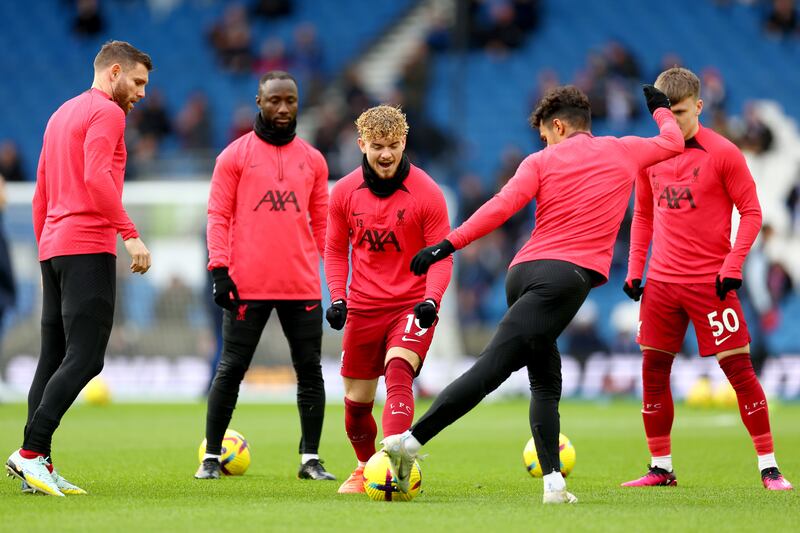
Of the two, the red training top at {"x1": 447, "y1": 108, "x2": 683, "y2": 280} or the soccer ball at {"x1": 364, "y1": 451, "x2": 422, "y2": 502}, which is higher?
the red training top at {"x1": 447, "y1": 108, "x2": 683, "y2": 280}

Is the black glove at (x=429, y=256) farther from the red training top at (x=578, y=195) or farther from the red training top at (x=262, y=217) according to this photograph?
the red training top at (x=262, y=217)

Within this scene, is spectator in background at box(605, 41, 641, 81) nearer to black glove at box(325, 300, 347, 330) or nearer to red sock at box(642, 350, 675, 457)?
red sock at box(642, 350, 675, 457)

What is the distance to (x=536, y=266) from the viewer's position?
22.6 feet

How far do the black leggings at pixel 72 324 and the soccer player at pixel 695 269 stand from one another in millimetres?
3433

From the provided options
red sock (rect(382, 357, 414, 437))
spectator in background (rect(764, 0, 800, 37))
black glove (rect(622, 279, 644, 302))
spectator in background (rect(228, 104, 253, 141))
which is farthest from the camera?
spectator in background (rect(764, 0, 800, 37))

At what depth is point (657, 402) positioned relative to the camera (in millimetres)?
8523

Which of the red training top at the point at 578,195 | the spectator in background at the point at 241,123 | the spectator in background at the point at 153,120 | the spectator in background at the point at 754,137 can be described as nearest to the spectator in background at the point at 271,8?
the spectator in background at the point at 241,123

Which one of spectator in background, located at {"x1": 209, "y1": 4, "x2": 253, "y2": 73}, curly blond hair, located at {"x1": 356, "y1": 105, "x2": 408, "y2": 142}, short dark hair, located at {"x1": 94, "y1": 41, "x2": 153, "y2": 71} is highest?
spectator in background, located at {"x1": 209, "y1": 4, "x2": 253, "y2": 73}

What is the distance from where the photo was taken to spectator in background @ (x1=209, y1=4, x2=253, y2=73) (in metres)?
27.0

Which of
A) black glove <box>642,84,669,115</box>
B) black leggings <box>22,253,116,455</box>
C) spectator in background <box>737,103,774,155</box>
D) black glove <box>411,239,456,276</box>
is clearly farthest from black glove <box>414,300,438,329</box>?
spectator in background <box>737,103,774,155</box>

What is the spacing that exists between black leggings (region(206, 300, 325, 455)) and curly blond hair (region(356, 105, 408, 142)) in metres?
1.54

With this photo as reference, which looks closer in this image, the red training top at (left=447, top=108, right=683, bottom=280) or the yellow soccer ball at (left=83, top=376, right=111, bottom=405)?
the red training top at (left=447, top=108, right=683, bottom=280)

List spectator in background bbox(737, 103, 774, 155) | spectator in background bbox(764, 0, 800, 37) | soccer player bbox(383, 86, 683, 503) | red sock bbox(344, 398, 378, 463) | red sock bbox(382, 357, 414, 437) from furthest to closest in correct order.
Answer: spectator in background bbox(764, 0, 800, 37) → spectator in background bbox(737, 103, 774, 155) → red sock bbox(344, 398, 378, 463) → red sock bbox(382, 357, 414, 437) → soccer player bbox(383, 86, 683, 503)

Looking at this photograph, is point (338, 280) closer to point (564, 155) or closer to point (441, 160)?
point (564, 155)
